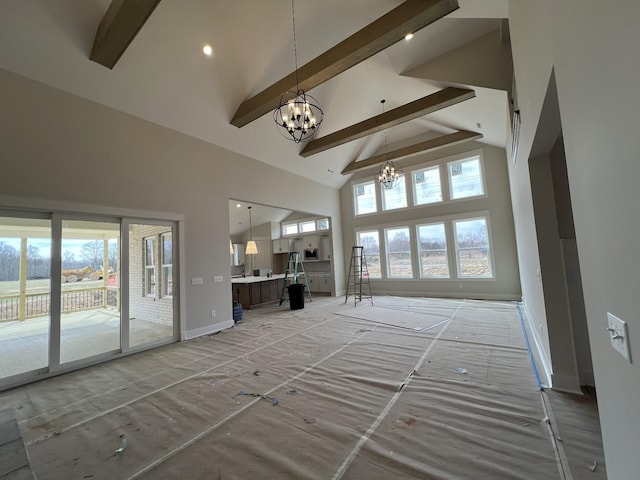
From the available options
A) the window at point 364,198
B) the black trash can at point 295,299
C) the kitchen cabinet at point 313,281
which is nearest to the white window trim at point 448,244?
the window at point 364,198

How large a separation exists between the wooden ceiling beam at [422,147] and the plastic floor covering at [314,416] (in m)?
5.04

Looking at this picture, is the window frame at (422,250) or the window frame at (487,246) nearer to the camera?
the window frame at (487,246)

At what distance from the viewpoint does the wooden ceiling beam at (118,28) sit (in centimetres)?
291

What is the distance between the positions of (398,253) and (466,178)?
3012mm

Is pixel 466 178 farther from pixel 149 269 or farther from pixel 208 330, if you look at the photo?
pixel 149 269

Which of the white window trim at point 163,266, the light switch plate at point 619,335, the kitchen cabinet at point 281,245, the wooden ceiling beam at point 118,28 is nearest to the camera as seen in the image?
the light switch plate at point 619,335

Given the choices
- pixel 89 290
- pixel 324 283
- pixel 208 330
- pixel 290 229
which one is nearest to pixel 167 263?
pixel 89 290

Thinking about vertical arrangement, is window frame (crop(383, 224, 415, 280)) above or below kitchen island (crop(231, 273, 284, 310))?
above

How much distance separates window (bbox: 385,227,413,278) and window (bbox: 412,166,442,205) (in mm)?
1073

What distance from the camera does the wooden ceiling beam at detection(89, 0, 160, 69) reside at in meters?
2.91

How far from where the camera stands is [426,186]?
8.48 meters

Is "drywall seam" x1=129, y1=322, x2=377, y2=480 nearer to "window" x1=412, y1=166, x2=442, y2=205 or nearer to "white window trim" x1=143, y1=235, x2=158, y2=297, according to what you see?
"white window trim" x1=143, y1=235, x2=158, y2=297

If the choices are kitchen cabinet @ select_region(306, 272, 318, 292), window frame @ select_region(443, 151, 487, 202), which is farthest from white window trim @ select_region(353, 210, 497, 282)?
kitchen cabinet @ select_region(306, 272, 318, 292)

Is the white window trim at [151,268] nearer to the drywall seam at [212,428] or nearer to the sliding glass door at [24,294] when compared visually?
the sliding glass door at [24,294]
